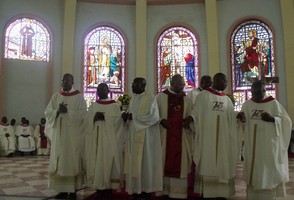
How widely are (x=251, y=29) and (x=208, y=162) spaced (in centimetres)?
907

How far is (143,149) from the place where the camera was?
4270 millimetres

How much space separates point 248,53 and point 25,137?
333 inches

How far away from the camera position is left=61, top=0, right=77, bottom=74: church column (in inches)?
475

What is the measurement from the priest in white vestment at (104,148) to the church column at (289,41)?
815 cm

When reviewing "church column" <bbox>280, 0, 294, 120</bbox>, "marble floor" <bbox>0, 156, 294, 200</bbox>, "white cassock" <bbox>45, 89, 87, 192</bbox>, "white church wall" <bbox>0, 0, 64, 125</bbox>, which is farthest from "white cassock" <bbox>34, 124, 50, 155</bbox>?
"church column" <bbox>280, 0, 294, 120</bbox>

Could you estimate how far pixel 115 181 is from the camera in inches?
175

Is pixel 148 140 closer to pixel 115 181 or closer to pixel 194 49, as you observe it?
pixel 115 181

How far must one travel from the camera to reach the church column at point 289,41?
1094 centimetres

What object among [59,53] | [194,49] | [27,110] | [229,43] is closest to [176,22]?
[194,49]

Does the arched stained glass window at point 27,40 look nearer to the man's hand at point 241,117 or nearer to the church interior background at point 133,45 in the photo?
the church interior background at point 133,45

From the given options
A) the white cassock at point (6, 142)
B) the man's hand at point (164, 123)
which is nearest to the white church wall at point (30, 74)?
the white cassock at point (6, 142)

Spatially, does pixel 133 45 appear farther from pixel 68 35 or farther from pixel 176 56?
pixel 68 35

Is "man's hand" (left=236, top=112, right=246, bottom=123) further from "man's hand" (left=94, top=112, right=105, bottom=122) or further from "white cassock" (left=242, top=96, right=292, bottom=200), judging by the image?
"man's hand" (left=94, top=112, right=105, bottom=122)

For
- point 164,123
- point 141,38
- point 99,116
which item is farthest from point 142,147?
point 141,38
